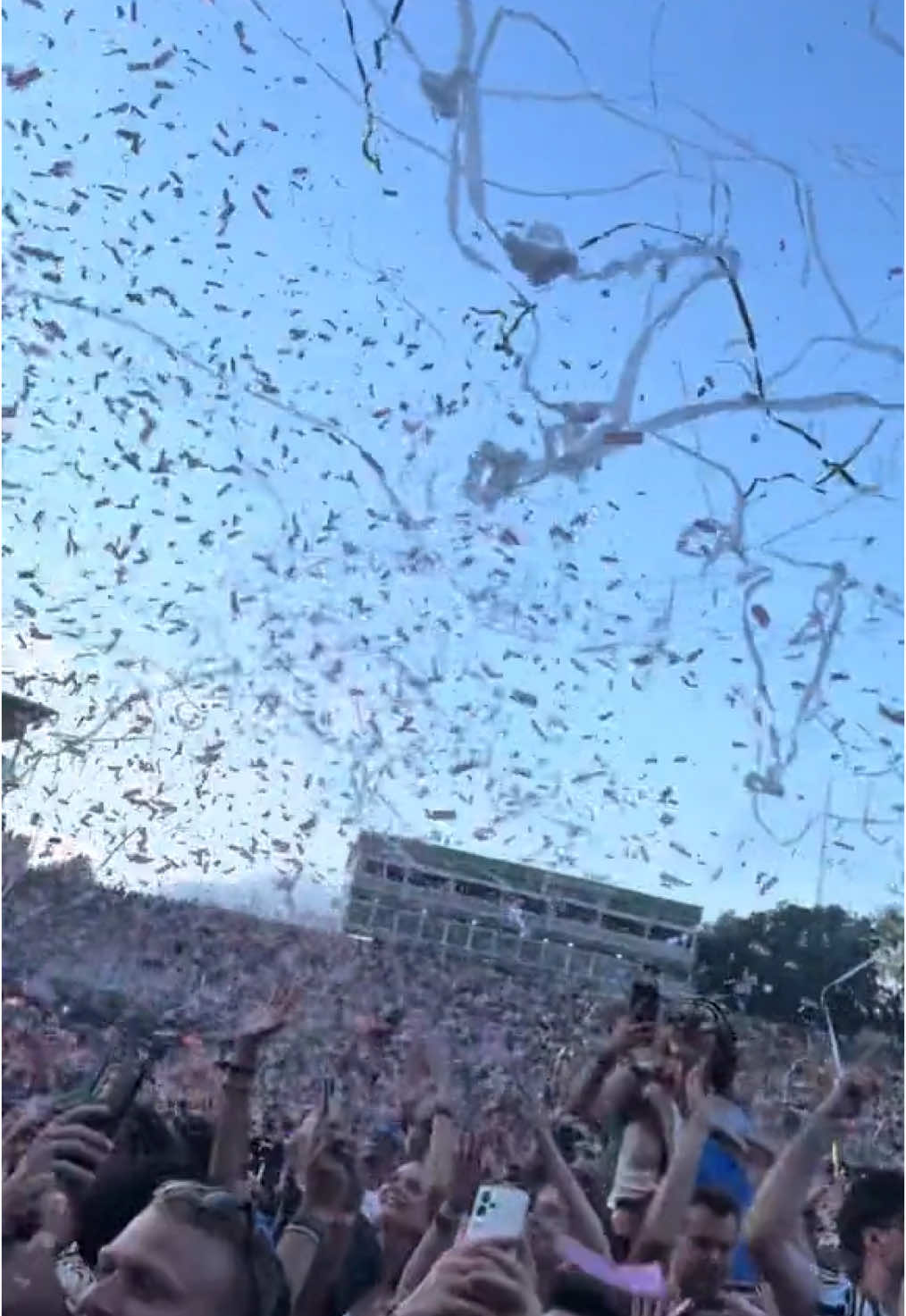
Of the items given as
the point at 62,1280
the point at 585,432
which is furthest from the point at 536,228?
the point at 62,1280

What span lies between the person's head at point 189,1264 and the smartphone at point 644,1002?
1.75 ft

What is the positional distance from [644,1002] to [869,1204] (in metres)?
0.35

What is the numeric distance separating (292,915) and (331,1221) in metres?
0.38

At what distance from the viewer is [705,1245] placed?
1.85 metres

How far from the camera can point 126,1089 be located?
6.51 feet

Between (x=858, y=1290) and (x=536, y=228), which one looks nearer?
(x=858, y=1290)

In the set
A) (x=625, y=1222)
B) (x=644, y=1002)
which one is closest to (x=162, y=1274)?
(x=625, y=1222)

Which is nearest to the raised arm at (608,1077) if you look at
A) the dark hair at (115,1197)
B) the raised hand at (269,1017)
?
the raised hand at (269,1017)

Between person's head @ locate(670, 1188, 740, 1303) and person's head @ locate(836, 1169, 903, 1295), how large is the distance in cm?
14

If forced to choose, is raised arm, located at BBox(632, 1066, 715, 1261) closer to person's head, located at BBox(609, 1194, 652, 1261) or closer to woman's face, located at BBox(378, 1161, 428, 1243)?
person's head, located at BBox(609, 1194, 652, 1261)

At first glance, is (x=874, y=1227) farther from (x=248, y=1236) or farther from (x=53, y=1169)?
(x=53, y=1169)

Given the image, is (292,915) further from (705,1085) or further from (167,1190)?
(705,1085)

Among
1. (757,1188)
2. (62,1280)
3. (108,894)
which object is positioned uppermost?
(108,894)

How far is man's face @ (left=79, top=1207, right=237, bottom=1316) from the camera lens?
1.88 m
